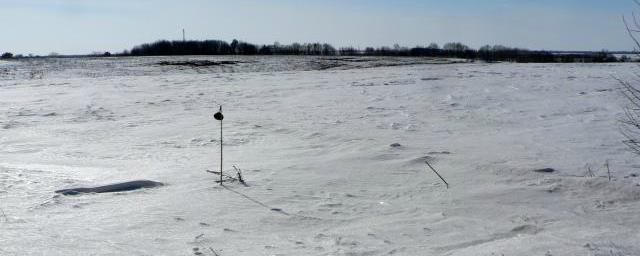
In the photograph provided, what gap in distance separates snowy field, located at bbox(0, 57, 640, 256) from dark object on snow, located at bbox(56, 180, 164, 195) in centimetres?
17

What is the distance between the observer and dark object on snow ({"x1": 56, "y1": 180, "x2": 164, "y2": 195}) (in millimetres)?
5950

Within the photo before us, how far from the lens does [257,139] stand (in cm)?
1036

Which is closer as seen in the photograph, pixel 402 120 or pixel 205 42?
pixel 402 120

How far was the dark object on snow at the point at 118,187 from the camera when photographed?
5.95m

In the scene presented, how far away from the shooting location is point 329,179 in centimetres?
680

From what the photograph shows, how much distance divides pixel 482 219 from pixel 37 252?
143 inches

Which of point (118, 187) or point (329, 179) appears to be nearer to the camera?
point (118, 187)

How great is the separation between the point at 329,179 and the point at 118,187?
7.77 feet

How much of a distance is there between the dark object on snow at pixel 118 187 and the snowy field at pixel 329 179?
6.8 inches

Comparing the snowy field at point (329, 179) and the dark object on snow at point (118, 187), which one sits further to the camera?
the dark object on snow at point (118, 187)

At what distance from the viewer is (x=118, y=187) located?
6.24 metres

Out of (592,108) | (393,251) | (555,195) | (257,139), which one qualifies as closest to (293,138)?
(257,139)

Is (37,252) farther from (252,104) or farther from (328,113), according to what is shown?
(252,104)

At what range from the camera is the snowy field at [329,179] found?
178 inches
